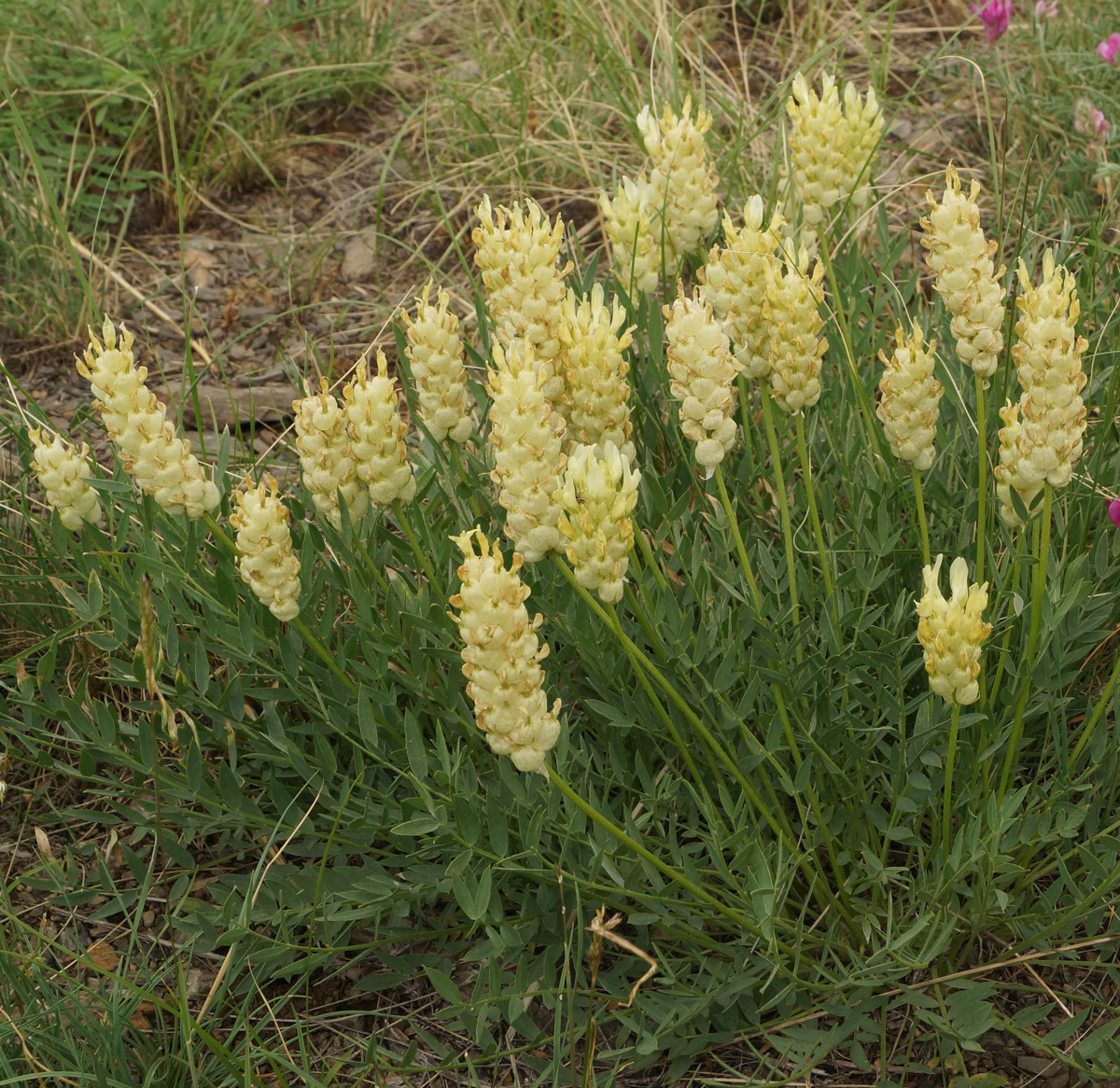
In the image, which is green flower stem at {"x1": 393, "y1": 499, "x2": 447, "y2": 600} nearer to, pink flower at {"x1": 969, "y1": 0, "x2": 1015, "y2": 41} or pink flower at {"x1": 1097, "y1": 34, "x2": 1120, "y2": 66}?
pink flower at {"x1": 969, "y1": 0, "x2": 1015, "y2": 41}

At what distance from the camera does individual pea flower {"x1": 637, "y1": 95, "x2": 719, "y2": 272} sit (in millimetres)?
1943

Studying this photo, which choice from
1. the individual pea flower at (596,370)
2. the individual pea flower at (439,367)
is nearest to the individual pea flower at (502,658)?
the individual pea flower at (596,370)

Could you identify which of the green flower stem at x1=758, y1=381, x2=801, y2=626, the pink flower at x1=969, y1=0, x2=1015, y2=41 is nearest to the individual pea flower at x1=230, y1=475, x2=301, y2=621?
the green flower stem at x1=758, y1=381, x2=801, y2=626

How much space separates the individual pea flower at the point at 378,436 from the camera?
153cm

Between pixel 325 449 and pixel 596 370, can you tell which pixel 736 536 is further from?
pixel 325 449

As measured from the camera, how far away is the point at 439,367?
5.35 feet

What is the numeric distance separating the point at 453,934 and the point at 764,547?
2.52 feet

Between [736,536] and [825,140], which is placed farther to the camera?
[825,140]

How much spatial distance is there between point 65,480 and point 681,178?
1.03 metres

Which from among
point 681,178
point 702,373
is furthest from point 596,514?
point 681,178

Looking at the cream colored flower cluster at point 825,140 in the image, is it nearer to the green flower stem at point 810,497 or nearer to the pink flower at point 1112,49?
the green flower stem at point 810,497

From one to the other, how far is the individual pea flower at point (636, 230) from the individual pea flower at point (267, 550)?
2.33ft

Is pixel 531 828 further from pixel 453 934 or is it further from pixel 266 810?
pixel 266 810

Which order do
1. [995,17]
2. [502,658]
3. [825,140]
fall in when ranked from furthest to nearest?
[995,17] < [825,140] < [502,658]
